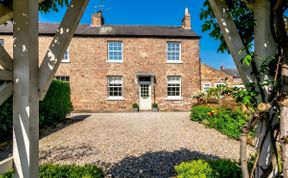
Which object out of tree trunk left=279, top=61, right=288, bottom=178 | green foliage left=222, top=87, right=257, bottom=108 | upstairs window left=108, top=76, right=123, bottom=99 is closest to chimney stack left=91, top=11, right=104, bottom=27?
upstairs window left=108, top=76, right=123, bottom=99

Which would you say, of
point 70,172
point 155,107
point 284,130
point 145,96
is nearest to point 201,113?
point 155,107

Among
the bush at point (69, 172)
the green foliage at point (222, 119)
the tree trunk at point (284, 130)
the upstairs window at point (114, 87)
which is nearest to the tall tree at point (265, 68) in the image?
the tree trunk at point (284, 130)

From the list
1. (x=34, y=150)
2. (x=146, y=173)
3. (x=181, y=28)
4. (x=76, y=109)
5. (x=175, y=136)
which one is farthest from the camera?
(x=181, y=28)

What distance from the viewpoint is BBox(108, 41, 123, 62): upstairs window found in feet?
68.3

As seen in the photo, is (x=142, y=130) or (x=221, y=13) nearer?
(x=221, y=13)

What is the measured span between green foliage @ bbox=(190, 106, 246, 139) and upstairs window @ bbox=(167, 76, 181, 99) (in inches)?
318

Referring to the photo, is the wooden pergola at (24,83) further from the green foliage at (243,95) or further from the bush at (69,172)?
the green foliage at (243,95)

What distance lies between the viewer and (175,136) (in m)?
8.72

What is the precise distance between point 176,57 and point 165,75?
1.98m

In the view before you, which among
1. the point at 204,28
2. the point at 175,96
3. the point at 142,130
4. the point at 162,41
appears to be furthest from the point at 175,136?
the point at 162,41

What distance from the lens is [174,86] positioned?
68.8ft

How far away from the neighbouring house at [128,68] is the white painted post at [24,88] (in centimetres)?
1823

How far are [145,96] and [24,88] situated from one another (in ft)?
61.2

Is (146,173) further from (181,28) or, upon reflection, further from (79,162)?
(181,28)
